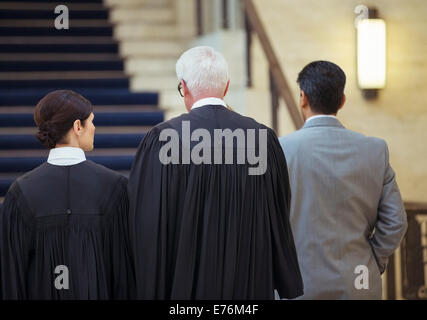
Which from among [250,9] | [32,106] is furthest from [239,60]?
[32,106]

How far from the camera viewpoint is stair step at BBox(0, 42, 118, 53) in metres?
7.84

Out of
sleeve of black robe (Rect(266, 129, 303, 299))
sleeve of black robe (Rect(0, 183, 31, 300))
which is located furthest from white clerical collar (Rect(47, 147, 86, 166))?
sleeve of black robe (Rect(266, 129, 303, 299))

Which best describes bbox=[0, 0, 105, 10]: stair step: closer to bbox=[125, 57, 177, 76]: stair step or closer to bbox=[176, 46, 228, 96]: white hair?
bbox=[125, 57, 177, 76]: stair step

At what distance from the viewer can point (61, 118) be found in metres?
2.76

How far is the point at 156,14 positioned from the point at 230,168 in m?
6.04

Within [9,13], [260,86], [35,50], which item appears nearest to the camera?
[260,86]

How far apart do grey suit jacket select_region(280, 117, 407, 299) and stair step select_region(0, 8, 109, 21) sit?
19.7ft

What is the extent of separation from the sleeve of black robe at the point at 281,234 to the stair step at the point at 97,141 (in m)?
3.79

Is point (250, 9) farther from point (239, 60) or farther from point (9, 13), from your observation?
point (9, 13)

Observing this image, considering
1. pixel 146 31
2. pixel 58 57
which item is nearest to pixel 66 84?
pixel 58 57

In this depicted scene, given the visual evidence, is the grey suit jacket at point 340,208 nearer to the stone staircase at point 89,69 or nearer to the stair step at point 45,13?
the stone staircase at point 89,69

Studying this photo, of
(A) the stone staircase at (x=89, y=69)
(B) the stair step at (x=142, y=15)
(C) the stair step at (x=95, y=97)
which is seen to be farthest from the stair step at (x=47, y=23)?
(C) the stair step at (x=95, y=97)
